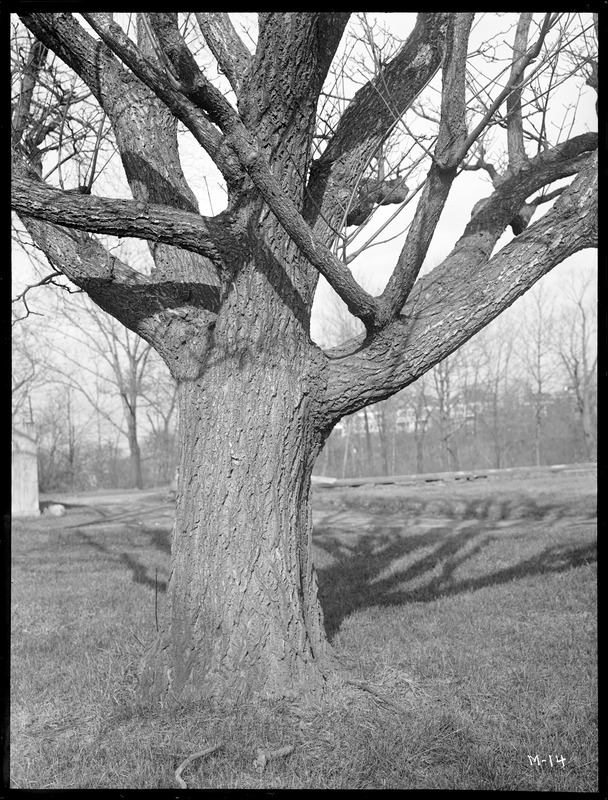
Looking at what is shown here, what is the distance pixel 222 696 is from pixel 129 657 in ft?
4.31

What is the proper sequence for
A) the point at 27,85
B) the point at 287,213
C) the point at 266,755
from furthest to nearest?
the point at 27,85, the point at 287,213, the point at 266,755

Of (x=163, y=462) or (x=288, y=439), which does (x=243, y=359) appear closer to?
(x=288, y=439)

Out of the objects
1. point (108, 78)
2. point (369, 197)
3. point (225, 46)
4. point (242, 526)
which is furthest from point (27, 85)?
point (242, 526)

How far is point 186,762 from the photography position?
3.19 meters

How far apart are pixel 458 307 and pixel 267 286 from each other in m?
1.15

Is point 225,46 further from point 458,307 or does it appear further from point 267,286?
point 458,307

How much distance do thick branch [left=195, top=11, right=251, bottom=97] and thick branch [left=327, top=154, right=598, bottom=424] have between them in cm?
180

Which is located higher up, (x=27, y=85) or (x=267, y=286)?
(x=27, y=85)

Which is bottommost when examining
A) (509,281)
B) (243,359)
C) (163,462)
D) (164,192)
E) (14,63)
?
(163,462)

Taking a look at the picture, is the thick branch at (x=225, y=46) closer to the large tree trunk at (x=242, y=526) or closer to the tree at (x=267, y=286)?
the tree at (x=267, y=286)

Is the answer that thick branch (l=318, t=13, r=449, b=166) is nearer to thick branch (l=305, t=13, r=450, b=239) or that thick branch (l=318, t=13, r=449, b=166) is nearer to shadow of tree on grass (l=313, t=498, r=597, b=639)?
thick branch (l=305, t=13, r=450, b=239)

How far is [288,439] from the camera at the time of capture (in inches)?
159

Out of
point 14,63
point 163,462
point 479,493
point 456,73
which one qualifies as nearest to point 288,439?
point 456,73

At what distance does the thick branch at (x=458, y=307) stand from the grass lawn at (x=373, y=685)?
5.86 ft
